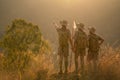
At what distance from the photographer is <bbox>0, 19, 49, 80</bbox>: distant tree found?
52.5 ft

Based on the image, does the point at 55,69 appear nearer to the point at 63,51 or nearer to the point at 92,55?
the point at 63,51

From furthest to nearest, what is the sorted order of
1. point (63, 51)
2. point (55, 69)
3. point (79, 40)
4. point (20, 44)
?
point (55, 69), point (20, 44), point (63, 51), point (79, 40)

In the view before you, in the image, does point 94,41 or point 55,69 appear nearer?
point 94,41

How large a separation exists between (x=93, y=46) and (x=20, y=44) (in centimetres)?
351

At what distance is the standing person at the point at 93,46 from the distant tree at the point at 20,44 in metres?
2.85

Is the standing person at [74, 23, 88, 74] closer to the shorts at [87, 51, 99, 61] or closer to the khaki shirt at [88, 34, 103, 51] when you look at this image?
the khaki shirt at [88, 34, 103, 51]

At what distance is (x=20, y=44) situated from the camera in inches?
631

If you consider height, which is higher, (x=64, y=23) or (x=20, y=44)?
(x=64, y=23)

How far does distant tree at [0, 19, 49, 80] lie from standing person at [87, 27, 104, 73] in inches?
112

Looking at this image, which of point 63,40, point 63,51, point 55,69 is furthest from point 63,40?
point 55,69

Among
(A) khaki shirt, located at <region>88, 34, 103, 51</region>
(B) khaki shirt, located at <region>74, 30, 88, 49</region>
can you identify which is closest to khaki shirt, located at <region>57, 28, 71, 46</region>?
(B) khaki shirt, located at <region>74, 30, 88, 49</region>

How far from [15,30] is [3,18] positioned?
44520mm

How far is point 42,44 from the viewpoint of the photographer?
16.3m

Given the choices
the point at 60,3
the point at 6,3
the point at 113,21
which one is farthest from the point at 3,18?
the point at 113,21
